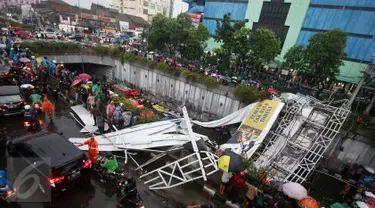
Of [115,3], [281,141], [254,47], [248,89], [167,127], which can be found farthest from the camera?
[115,3]

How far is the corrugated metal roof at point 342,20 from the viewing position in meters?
22.5

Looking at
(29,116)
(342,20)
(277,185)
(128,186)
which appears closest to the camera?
(128,186)

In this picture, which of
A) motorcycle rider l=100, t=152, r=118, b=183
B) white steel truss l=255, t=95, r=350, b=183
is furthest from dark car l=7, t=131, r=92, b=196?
white steel truss l=255, t=95, r=350, b=183

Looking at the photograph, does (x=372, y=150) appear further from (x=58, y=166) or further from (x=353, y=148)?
(x=58, y=166)

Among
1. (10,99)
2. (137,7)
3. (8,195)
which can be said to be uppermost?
(137,7)

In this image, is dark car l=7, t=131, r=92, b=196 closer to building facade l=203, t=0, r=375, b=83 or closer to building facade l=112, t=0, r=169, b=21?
building facade l=203, t=0, r=375, b=83

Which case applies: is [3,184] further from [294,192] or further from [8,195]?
[294,192]

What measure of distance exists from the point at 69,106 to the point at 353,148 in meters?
18.7

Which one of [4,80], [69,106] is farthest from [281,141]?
[4,80]

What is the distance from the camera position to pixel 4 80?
12.5 metres

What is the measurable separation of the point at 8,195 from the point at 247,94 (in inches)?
547

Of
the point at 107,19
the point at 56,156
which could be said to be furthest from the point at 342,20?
the point at 107,19

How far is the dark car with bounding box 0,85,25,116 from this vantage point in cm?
969

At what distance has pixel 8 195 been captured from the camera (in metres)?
5.37
